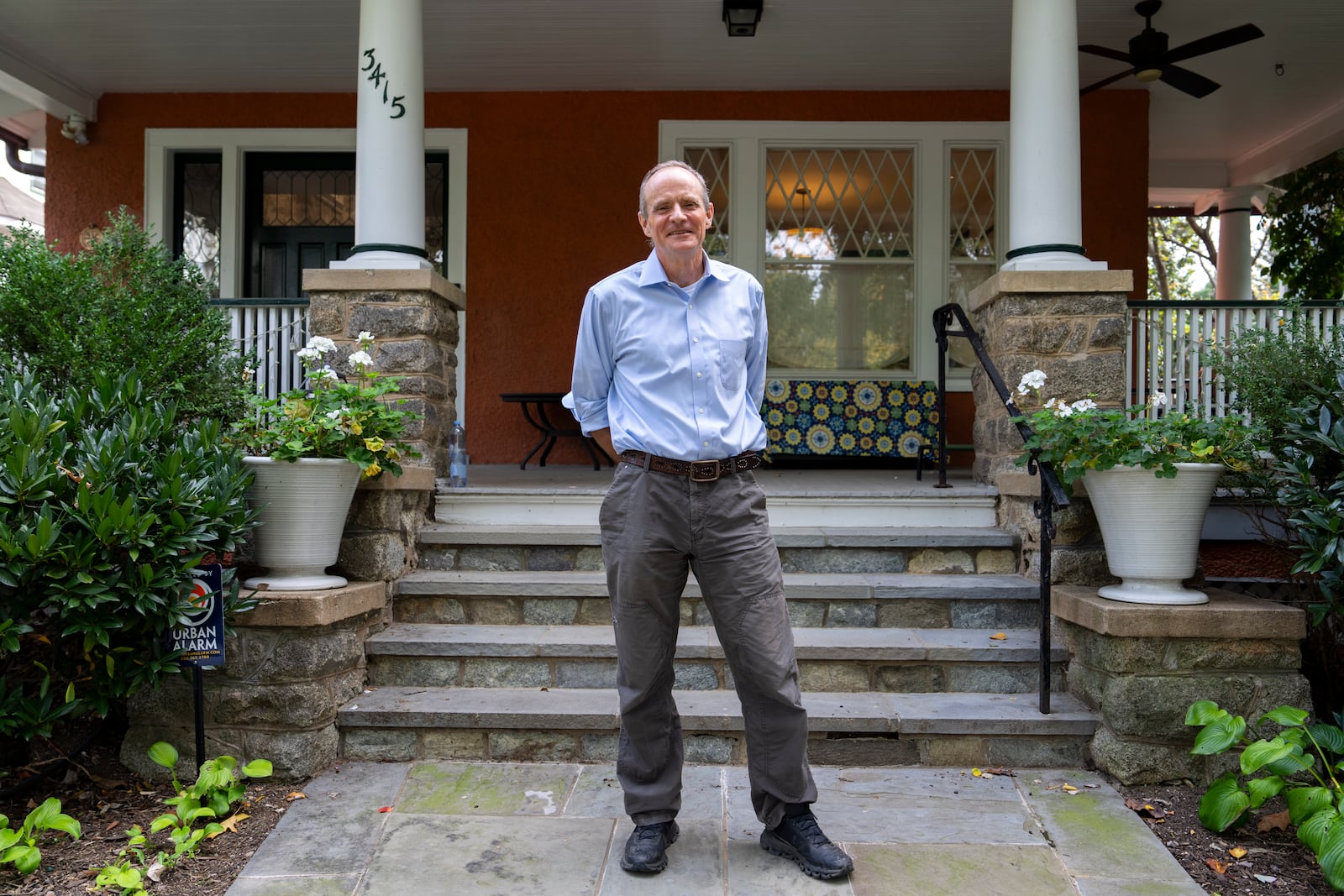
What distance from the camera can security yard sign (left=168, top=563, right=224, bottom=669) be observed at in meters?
2.62

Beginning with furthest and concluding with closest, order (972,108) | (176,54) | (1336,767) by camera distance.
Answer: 1. (972,108)
2. (176,54)
3. (1336,767)

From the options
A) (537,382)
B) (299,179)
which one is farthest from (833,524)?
(299,179)

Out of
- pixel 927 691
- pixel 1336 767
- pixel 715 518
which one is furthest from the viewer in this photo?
pixel 927 691

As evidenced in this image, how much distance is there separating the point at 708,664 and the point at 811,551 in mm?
788

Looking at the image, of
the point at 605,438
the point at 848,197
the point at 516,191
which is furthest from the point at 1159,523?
the point at 516,191

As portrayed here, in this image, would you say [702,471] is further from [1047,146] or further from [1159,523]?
[1047,146]

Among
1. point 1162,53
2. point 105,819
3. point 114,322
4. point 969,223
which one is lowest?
point 105,819

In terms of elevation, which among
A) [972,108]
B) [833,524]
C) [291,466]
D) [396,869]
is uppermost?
[972,108]

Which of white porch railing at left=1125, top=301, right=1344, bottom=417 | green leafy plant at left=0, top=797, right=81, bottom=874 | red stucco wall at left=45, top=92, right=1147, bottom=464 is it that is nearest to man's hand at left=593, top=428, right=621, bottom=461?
green leafy plant at left=0, top=797, right=81, bottom=874

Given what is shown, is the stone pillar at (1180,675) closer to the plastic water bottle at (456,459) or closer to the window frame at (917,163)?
the plastic water bottle at (456,459)

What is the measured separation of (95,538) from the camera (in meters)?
2.41

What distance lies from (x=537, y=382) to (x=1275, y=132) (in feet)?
20.6

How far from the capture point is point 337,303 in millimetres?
4137

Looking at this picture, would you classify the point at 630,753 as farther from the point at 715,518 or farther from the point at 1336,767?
the point at 1336,767
